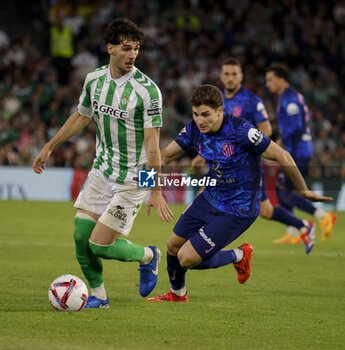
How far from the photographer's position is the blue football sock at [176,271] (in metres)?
8.97

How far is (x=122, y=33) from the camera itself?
8422 mm

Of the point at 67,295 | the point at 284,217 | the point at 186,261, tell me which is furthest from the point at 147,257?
the point at 284,217

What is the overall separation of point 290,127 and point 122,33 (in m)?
6.89

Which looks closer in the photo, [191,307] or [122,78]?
[122,78]

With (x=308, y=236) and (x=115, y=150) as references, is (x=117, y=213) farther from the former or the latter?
(x=308, y=236)

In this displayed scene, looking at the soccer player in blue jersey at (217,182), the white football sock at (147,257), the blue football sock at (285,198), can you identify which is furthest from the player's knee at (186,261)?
the blue football sock at (285,198)

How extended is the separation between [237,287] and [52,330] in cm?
326

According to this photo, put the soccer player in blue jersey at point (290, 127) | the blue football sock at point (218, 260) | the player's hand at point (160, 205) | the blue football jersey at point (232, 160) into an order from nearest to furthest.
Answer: the player's hand at point (160, 205)
the blue football jersey at point (232, 160)
the blue football sock at point (218, 260)
the soccer player in blue jersey at point (290, 127)

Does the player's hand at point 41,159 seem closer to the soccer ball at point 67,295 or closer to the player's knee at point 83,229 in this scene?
the player's knee at point 83,229

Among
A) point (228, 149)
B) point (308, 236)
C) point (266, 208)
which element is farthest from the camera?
point (266, 208)

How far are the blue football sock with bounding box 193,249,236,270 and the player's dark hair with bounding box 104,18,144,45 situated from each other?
79.1 inches

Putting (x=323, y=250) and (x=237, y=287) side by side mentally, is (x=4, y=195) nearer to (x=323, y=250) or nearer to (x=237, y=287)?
(x=323, y=250)

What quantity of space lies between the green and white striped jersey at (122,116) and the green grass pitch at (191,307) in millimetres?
1195

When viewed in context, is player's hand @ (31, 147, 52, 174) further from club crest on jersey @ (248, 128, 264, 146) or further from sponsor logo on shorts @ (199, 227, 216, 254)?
club crest on jersey @ (248, 128, 264, 146)
